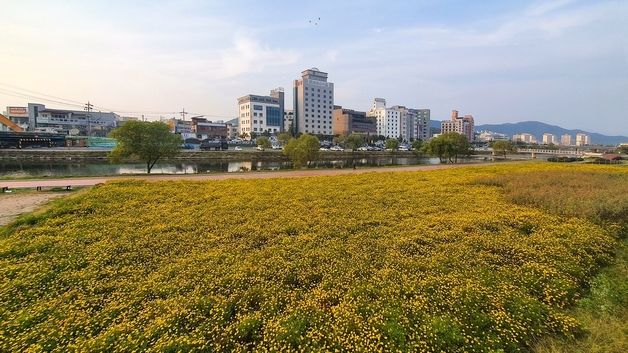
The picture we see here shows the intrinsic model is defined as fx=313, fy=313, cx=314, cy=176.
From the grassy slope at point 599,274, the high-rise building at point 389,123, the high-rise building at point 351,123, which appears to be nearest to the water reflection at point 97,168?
the grassy slope at point 599,274

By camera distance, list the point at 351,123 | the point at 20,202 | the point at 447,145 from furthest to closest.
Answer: the point at 351,123 → the point at 447,145 → the point at 20,202

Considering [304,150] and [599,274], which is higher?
[304,150]

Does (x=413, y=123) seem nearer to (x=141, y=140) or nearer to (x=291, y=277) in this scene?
(x=141, y=140)

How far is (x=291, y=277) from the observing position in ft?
19.9

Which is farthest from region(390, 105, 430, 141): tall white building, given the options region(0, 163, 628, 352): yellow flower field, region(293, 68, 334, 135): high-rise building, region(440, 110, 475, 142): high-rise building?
region(0, 163, 628, 352): yellow flower field

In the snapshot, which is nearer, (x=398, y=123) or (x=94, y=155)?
(x=94, y=155)

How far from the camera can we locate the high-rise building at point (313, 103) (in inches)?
5020

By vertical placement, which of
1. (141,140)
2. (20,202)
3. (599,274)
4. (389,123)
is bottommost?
(599,274)

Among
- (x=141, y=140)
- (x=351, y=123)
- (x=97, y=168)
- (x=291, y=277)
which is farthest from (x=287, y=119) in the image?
(x=291, y=277)

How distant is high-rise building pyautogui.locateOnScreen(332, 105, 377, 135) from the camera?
449ft

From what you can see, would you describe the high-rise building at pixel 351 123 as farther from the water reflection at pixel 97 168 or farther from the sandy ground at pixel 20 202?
the sandy ground at pixel 20 202

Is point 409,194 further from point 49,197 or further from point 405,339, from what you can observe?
point 49,197

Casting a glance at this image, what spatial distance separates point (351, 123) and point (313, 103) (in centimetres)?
2049

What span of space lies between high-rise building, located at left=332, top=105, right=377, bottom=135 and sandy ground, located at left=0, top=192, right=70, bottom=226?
125152mm
